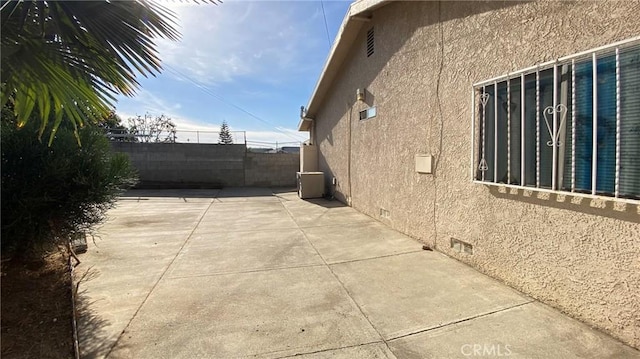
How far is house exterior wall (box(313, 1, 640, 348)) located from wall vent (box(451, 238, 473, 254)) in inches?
2.2

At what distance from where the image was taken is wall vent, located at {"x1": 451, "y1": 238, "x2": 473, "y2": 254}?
3.90 meters

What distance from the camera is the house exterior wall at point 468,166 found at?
93.2 inches

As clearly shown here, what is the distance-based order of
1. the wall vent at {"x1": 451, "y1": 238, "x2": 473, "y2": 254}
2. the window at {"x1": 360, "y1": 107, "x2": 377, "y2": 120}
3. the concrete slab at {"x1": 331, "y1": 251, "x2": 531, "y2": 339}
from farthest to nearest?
the window at {"x1": 360, "y1": 107, "x2": 377, "y2": 120} → the wall vent at {"x1": 451, "y1": 238, "x2": 473, "y2": 254} → the concrete slab at {"x1": 331, "y1": 251, "x2": 531, "y2": 339}

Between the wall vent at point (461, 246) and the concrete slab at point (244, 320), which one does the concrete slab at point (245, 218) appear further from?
the wall vent at point (461, 246)

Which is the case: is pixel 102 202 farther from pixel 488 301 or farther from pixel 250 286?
pixel 488 301

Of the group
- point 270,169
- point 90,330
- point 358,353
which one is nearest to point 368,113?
point 358,353

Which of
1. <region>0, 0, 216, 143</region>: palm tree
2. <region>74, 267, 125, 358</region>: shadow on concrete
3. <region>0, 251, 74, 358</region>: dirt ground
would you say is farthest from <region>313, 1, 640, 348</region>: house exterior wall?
<region>0, 251, 74, 358</region>: dirt ground

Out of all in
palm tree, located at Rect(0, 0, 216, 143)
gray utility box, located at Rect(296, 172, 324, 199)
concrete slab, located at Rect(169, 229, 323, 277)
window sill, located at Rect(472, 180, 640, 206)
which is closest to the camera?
palm tree, located at Rect(0, 0, 216, 143)

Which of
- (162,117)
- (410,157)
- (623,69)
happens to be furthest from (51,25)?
(162,117)

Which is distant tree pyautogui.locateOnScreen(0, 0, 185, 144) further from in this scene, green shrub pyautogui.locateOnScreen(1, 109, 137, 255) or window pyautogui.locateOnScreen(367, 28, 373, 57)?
window pyautogui.locateOnScreen(367, 28, 373, 57)

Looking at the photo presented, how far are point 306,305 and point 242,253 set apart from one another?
2.02 meters

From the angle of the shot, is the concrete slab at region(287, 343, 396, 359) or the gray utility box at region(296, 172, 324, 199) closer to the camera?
the concrete slab at region(287, 343, 396, 359)

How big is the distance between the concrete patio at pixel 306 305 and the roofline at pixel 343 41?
490cm

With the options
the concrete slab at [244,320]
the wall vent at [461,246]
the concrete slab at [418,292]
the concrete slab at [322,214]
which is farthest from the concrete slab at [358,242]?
the concrete slab at [244,320]
